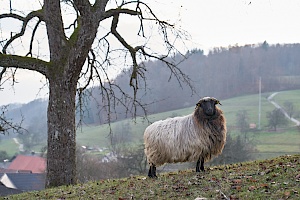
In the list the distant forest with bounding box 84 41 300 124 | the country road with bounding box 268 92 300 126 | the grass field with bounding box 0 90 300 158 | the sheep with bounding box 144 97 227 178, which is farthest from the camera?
the country road with bounding box 268 92 300 126

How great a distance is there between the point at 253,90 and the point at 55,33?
61.5m

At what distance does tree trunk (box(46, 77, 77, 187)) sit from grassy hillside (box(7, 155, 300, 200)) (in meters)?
1.41

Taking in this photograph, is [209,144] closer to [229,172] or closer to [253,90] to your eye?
[229,172]

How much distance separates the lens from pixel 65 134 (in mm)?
12070

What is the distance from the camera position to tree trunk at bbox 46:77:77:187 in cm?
1198

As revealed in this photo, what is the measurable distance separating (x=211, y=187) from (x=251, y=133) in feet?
142

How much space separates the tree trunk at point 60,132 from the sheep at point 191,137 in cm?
260

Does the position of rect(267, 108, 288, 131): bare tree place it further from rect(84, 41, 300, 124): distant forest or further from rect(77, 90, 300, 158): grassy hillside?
rect(84, 41, 300, 124): distant forest

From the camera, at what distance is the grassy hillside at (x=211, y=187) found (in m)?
7.26

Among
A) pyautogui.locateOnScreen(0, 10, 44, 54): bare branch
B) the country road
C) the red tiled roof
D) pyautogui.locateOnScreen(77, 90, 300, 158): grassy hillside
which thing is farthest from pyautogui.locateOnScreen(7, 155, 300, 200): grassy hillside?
the red tiled roof

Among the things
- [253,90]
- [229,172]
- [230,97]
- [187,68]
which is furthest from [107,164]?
[253,90]

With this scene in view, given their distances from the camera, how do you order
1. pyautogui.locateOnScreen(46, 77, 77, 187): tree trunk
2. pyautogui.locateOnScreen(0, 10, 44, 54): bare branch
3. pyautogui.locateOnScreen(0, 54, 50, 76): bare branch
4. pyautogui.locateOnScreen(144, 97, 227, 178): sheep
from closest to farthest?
pyautogui.locateOnScreen(144, 97, 227, 178): sheep, pyautogui.locateOnScreen(0, 54, 50, 76): bare branch, pyautogui.locateOnScreen(46, 77, 77, 187): tree trunk, pyautogui.locateOnScreen(0, 10, 44, 54): bare branch

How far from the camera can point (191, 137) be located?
411 inches

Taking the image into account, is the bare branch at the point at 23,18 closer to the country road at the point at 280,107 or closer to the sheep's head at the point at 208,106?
the sheep's head at the point at 208,106
